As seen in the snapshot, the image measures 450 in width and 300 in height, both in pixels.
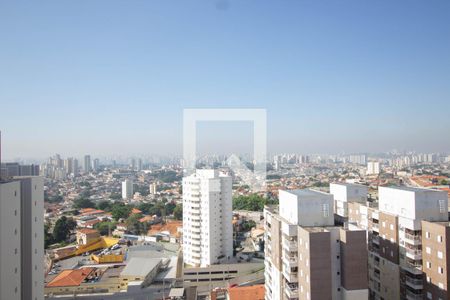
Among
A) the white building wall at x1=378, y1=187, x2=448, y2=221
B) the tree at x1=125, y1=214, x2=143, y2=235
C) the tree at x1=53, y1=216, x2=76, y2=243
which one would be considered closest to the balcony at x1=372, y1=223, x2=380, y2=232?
the white building wall at x1=378, y1=187, x2=448, y2=221

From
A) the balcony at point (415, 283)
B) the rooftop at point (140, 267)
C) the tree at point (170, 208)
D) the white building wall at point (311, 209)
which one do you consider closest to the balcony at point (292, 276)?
the white building wall at point (311, 209)

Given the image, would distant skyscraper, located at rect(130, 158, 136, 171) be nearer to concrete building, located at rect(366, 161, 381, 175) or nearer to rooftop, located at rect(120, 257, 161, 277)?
rooftop, located at rect(120, 257, 161, 277)

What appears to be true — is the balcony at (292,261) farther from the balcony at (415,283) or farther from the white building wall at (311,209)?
the balcony at (415,283)

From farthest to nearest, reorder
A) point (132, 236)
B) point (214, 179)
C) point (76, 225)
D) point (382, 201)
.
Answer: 1. point (76, 225)
2. point (132, 236)
3. point (214, 179)
4. point (382, 201)

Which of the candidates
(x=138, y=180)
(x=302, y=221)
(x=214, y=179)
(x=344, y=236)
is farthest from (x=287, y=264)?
(x=138, y=180)

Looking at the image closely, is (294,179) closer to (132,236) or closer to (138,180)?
(132,236)

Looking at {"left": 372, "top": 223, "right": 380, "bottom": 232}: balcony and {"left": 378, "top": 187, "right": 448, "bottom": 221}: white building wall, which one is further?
{"left": 372, "top": 223, "right": 380, "bottom": 232}: balcony

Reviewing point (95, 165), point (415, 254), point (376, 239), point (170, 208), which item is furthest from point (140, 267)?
point (95, 165)

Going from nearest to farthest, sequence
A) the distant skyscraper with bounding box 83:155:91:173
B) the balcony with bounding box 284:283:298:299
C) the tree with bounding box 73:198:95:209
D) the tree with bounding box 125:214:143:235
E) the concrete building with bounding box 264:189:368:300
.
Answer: the concrete building with bounding box 264:189:368:300 → the balcony with bounding box 284:283:298:299 → the tree with bounding box 125:214:143:235 → the tree with bounding box 73:198:95:209 → the distant skyscraper with bounding box 83:155:91:173
